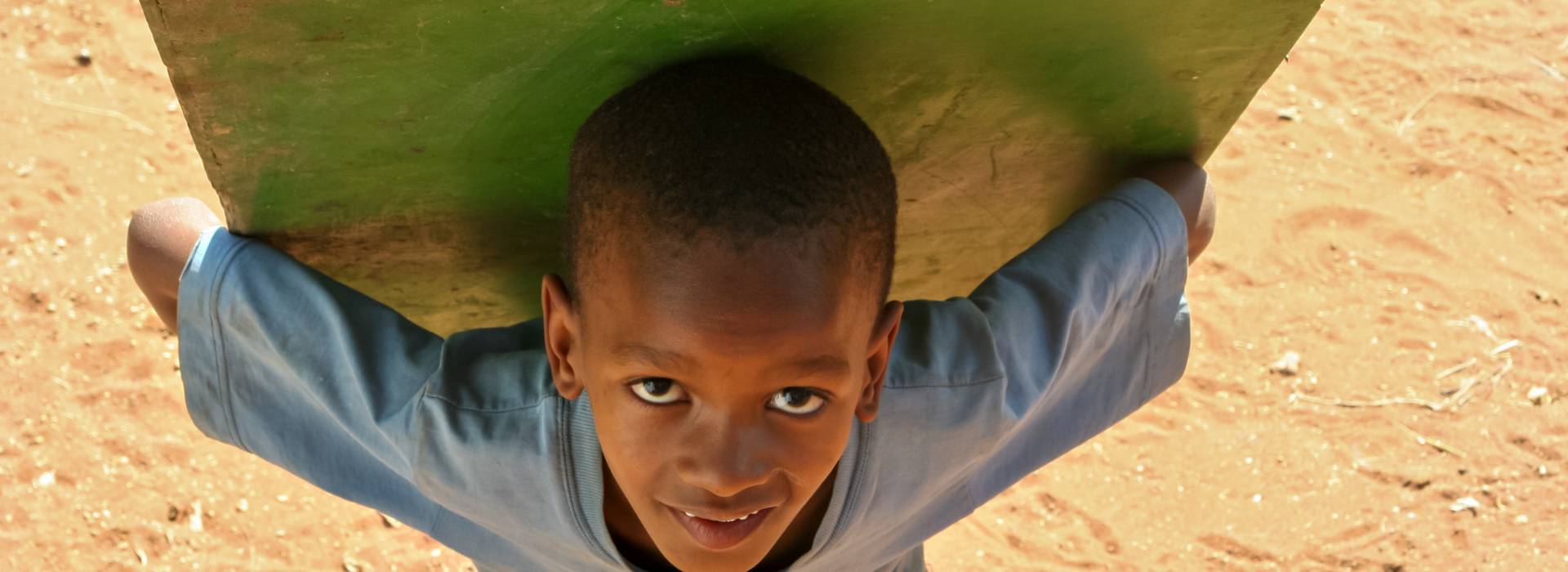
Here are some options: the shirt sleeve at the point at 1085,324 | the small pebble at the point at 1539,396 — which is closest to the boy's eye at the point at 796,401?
the shirt sleeve at the point at 1085,324

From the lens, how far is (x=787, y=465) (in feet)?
5.30

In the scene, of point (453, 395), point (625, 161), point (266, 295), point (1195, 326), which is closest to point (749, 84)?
point (625, 161)

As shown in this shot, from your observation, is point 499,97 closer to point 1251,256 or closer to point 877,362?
point 877,362

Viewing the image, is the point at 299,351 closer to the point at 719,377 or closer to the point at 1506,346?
the point at 719,377

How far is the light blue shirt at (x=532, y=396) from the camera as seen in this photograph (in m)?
1.87

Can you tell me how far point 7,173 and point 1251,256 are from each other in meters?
3.56

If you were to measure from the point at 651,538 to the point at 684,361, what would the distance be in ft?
1.80

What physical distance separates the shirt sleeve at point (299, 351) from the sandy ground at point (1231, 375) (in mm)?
1279

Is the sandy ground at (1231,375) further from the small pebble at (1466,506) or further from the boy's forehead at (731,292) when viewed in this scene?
the boy's forehead at (731,292)

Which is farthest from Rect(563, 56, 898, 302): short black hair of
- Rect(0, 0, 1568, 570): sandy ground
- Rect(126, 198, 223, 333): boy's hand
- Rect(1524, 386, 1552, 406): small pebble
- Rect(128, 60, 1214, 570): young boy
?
Rect(1524, 386, 1552, 406): small pebble

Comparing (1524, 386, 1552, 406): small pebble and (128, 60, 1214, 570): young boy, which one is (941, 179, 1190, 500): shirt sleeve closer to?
(128, 60, 1214, 570): young boy

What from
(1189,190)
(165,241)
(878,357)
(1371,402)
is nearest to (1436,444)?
(1371,402)

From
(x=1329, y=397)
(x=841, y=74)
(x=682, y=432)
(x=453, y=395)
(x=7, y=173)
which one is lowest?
(x=1329, y=397)

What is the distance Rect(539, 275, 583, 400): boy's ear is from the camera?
66.5 inches
